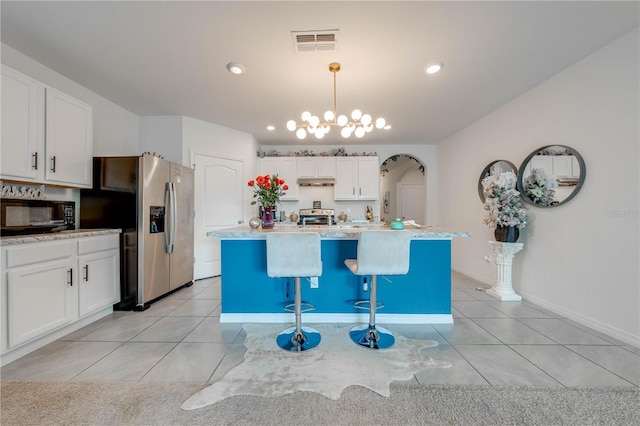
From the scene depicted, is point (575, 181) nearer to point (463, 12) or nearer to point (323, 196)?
point (463, 12)

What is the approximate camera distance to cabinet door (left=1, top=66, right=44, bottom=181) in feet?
6.26

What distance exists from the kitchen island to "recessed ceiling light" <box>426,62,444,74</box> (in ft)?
5.60

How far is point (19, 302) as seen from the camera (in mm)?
1783

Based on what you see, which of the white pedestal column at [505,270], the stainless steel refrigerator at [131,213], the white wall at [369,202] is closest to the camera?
the stainless steel refrigerator at [131,213]

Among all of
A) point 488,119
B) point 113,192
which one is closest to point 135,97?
point 113,192

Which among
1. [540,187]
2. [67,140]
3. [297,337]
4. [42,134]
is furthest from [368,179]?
[42,134]

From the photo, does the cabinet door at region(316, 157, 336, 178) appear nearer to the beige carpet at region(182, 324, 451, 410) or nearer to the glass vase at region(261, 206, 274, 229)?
the glass vase at region(261, 206, 274, 229)

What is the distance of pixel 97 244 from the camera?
7.98ft

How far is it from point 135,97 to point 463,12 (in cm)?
371

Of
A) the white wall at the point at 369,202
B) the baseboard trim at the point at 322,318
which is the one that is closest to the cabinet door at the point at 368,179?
the white wall at the point at 369,202

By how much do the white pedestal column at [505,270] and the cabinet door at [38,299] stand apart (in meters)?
4.56

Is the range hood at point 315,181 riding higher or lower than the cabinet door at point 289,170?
lower

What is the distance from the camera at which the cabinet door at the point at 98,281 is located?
227 centimetres

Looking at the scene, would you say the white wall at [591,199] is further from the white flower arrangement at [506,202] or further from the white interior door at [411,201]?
the white interior door at [411,201]
